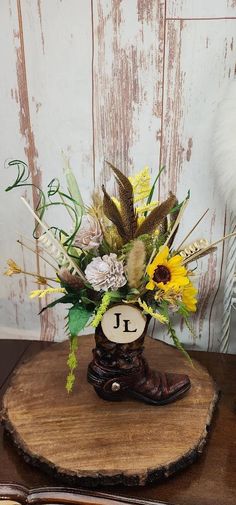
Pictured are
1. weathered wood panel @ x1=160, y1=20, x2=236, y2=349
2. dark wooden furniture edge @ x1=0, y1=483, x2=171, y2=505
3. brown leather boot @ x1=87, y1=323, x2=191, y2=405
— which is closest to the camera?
dark wooden furniture edge @ x1=0, y1=483, x2=171, y2=505

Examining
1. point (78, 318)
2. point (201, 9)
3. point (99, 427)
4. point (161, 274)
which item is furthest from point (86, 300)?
point (201, 9)

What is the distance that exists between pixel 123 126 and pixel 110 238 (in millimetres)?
403

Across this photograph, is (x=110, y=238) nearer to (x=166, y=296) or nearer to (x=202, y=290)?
(x=166, y=296)

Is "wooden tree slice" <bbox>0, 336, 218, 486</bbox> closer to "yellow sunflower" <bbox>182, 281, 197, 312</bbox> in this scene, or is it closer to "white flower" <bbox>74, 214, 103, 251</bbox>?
"yellow sunflower" <bbox>182, 281, 197, 312</bbox>

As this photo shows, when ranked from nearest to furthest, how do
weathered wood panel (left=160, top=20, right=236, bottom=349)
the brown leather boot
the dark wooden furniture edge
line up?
the dark wooden furniture edge → the brown leather boot → weathered wood panel (left=160, top=20, right=236, bottom=349)

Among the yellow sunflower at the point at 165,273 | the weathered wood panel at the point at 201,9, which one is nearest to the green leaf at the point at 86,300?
the yellow sunflower at the point at 165,273

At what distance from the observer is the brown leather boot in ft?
3.52

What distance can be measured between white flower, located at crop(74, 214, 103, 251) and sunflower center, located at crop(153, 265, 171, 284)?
127mm

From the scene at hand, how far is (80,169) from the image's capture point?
1.37 meters

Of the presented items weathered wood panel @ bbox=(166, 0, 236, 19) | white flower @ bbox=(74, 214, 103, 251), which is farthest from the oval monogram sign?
weathered wood panel @ bbox=(166, 0, 236, 19)

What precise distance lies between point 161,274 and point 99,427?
35 cm

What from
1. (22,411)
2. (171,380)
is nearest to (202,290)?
(171,380)

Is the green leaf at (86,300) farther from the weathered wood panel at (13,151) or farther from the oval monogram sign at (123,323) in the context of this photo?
the weathered wood panel at (13,151)

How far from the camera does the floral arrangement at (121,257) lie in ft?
3.18
